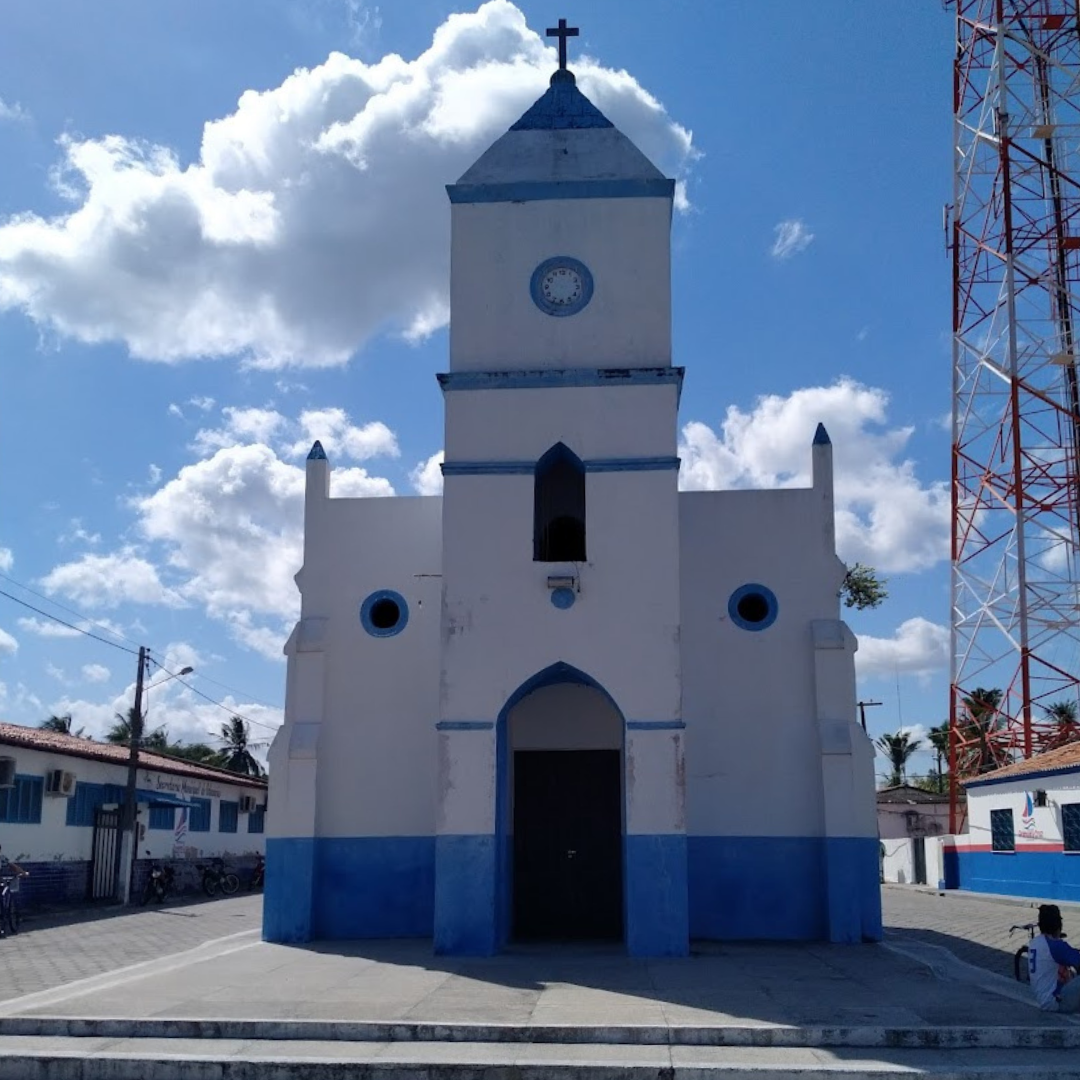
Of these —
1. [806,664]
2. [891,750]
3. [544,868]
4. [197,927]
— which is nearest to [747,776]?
[806,664]

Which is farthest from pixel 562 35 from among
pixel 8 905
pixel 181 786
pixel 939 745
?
pixel 939 745

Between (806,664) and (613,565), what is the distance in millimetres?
3433

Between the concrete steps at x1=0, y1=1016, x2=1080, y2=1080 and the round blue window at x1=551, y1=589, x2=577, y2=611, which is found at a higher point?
the round blue window at x1=551, y1=589, x2=577, y2=611

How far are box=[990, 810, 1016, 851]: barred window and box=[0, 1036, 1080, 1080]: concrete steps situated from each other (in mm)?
20942

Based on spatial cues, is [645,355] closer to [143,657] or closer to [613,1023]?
[613,1023]

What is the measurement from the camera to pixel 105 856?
28172 millimetres

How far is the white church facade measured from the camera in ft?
49.9

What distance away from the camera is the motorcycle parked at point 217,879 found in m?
32.8

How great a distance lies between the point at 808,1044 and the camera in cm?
977

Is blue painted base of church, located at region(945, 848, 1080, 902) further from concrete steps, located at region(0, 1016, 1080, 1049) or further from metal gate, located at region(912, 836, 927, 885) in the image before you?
concrete steps, located at region(0, 1016, 1080, 1049)

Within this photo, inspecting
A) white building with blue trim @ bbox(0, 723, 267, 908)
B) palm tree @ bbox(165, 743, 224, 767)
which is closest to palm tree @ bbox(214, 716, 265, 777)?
palm tree @ bbox(165, 743, 224, 767)

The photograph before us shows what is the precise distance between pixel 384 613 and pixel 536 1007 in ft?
24.9

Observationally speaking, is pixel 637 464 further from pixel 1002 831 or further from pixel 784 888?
pixel 1002 831

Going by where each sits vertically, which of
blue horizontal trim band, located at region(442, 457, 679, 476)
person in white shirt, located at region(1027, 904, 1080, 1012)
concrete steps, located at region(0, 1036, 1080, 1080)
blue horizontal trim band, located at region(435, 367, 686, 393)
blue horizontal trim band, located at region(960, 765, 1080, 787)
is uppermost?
blue horizontal trim band, located at region(435, 367, 686, 393)
